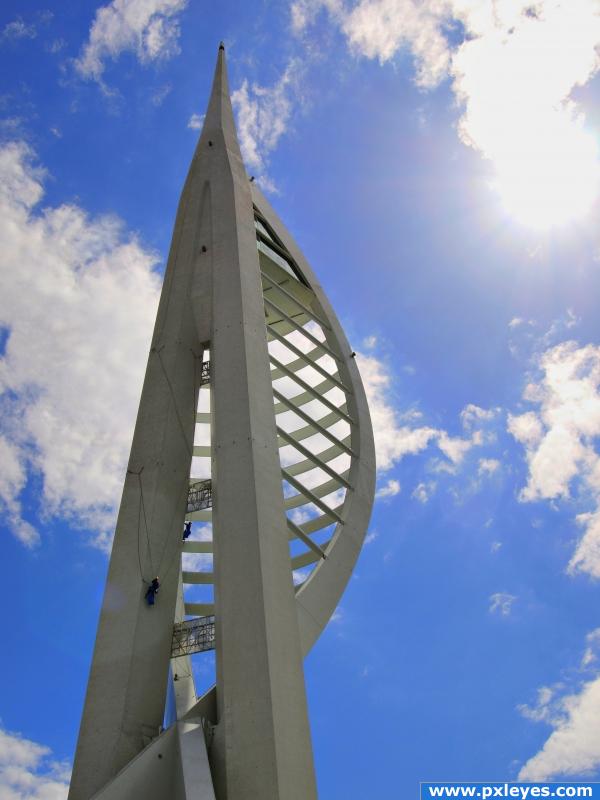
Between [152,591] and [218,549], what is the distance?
2757 mm

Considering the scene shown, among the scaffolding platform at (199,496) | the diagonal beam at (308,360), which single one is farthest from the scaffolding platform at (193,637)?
the diagonal beam at (308,360)

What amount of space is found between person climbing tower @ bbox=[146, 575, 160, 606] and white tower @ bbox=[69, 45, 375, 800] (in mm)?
91

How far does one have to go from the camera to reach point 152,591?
41.0 ft

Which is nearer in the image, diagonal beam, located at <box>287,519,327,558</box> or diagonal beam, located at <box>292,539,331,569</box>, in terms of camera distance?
diagonal beam, located at <box>287,519,327,558</box>

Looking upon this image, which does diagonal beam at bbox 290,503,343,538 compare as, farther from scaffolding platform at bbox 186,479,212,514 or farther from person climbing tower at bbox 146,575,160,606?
person climbing tower at bbox 146,575,160,606

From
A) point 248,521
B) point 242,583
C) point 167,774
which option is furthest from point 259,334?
point 167,774

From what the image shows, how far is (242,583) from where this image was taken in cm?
988

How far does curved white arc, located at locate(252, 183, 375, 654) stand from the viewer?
1284 cm

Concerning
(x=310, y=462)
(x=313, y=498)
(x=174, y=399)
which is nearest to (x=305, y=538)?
(x=313, y=498)

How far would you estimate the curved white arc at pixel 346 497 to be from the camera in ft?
42.1

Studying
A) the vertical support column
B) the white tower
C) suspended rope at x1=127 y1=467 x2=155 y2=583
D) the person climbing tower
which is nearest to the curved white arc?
the white tower

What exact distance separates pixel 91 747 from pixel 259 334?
7.33 meters

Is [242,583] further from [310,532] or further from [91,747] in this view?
[310,532]

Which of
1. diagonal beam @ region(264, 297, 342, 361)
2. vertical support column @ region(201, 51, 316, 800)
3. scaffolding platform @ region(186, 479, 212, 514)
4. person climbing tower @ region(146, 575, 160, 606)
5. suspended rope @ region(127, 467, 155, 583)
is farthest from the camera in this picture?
diagonal beam @ region(264, 297, 342, 361)
